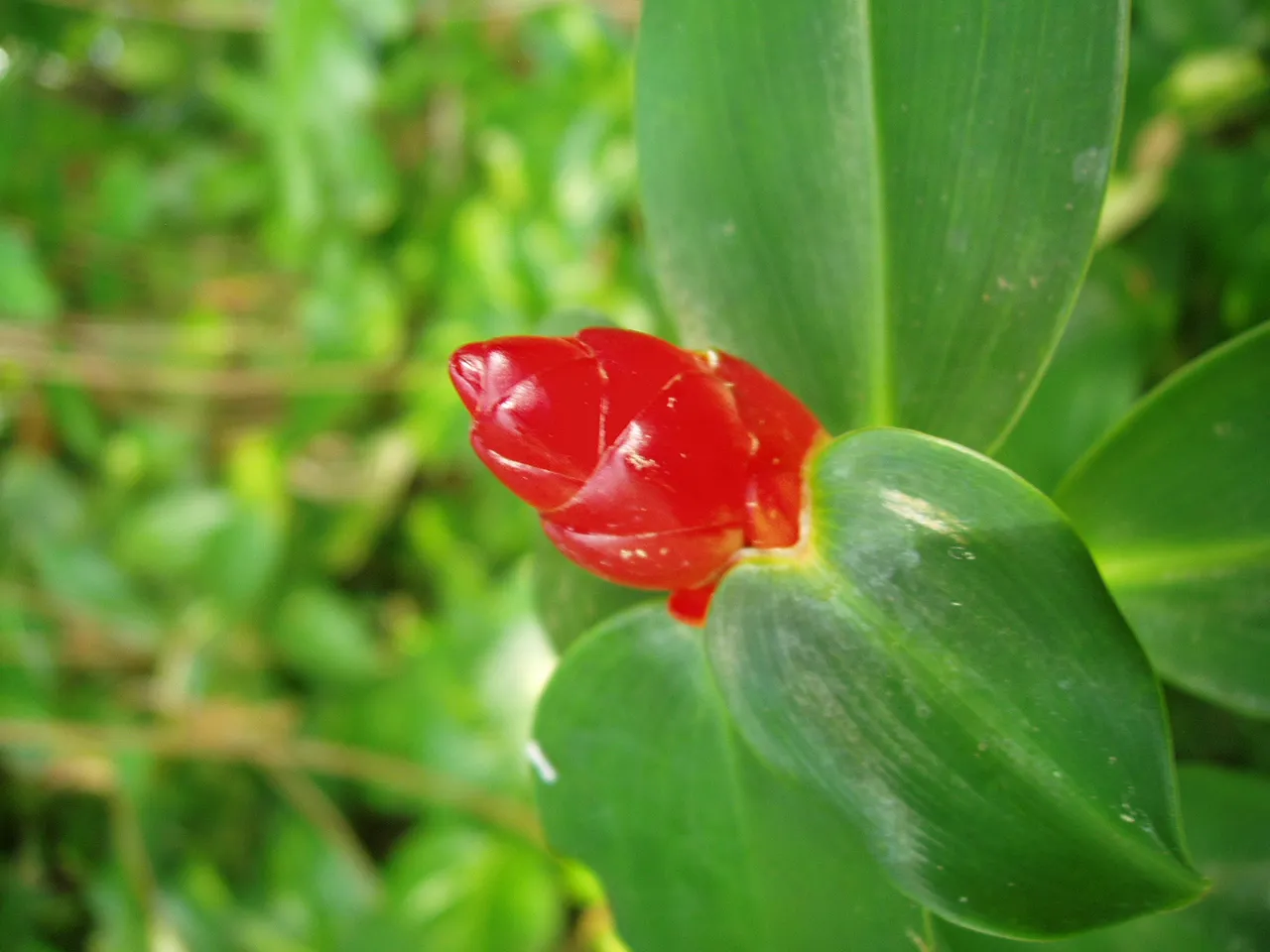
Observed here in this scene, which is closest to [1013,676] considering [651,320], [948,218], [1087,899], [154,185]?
[1087,899]

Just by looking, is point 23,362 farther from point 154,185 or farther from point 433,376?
point 433,376

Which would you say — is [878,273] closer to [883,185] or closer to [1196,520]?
[883,185]

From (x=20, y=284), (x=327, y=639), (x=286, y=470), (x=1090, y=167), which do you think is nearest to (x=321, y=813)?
(x=327, y=639)

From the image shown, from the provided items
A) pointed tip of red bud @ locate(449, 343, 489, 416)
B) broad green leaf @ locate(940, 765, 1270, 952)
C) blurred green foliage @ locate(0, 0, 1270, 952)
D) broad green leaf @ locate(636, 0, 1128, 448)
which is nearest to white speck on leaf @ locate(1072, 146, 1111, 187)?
broad green leaf @ locate(636, 0, 1128, 448)

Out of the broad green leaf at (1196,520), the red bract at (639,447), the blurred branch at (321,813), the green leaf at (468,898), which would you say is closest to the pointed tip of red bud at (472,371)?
the red bract at (639,447)

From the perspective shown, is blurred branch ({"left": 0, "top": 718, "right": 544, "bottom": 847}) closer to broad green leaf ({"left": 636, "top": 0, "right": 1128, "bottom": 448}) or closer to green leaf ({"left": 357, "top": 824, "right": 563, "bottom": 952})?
green leaf ({"left": 357, "top": 824, "right": 563, "bottom": 952})

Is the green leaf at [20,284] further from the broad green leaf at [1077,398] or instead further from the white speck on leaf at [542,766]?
the broad green leaf at [1077,398]
